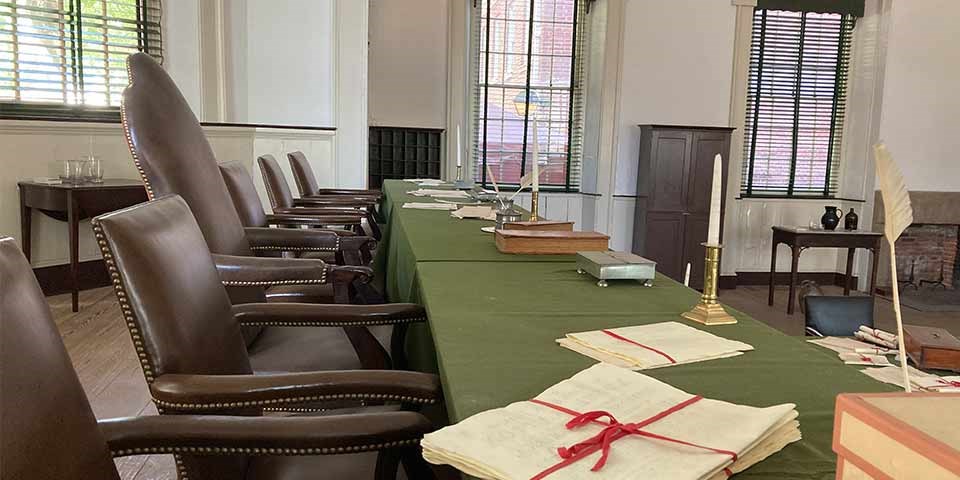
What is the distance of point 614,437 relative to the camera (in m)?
0.75

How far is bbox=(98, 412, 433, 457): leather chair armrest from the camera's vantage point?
3.10 feet

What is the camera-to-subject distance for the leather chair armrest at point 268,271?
174 centimetres

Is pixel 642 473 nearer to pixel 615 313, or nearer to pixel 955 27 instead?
pixel 615 313

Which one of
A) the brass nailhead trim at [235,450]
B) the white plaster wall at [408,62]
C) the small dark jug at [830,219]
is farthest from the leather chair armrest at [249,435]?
the small dark jug at [830,219]

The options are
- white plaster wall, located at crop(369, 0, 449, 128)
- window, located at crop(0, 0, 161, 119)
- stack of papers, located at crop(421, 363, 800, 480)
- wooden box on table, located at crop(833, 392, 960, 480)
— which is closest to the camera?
wooden box on table, located at crop(833, 392, 960, 480)

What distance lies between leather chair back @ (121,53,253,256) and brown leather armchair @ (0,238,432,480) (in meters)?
0.91

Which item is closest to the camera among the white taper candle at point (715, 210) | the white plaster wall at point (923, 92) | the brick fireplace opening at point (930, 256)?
the white taper candle at point (715, 210)

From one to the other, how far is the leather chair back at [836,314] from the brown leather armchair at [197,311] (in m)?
1.94

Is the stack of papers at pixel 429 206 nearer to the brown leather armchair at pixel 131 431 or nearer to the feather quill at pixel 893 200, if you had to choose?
the brown leather armchair at pixel 131 431

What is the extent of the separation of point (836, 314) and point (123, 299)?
277cm

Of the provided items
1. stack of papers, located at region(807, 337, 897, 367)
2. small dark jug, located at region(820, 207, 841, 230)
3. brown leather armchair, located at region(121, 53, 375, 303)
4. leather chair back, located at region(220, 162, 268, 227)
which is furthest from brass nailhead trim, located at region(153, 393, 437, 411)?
small dark jug, located at region(820, 207, 841, 230)

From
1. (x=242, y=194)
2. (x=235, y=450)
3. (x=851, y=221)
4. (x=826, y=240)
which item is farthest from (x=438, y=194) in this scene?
(x=851, y=221)

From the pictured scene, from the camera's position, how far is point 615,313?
52.5 inches

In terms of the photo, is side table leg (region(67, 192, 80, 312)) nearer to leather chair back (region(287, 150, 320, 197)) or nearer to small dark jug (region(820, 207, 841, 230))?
leather chair back (region(287, 150, 320, 197))
